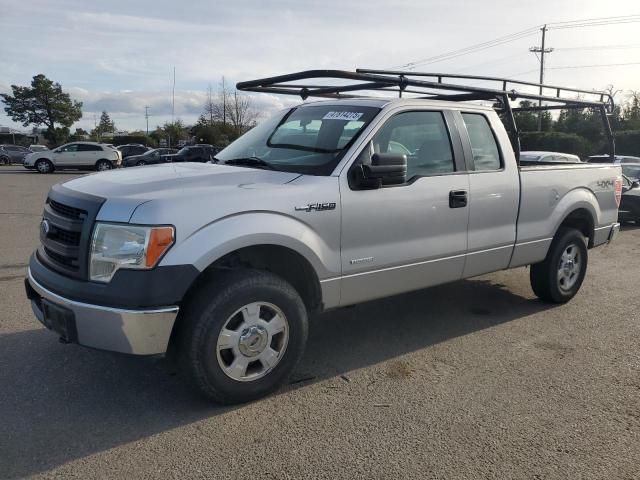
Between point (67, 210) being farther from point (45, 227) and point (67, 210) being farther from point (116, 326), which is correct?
point (116, 326)

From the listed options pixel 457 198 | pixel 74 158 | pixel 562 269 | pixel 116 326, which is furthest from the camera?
pixel 74 158

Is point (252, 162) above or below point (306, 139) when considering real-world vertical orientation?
below

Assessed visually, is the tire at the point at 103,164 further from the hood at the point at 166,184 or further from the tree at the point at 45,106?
the tree at the point at 45,106

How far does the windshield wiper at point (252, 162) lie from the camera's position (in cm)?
422

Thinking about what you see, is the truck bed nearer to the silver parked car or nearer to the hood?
the hood

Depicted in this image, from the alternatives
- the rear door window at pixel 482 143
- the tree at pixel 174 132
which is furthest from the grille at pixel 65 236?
the tree at pixel 174 132

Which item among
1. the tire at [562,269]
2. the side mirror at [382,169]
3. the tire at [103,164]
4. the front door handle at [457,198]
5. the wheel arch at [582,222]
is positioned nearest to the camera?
the side mirror at [382,169]

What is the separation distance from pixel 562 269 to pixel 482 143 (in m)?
1.82

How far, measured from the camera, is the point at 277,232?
357 cm

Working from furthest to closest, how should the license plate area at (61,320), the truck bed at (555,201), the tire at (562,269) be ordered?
the tire at (562,269) < the truck bed at (555,201) < the license plate area at (61,320)

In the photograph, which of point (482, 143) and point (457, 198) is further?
point (482, 143)

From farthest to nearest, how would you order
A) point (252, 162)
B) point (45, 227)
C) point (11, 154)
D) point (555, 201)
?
point (11, 154) → point (555, 201) → point (252, 162) → point (45, 227)

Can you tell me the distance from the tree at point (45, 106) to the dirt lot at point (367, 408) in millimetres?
79479

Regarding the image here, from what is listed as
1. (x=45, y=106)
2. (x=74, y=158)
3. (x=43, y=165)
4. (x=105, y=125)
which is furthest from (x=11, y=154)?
(x=105, y=125)
